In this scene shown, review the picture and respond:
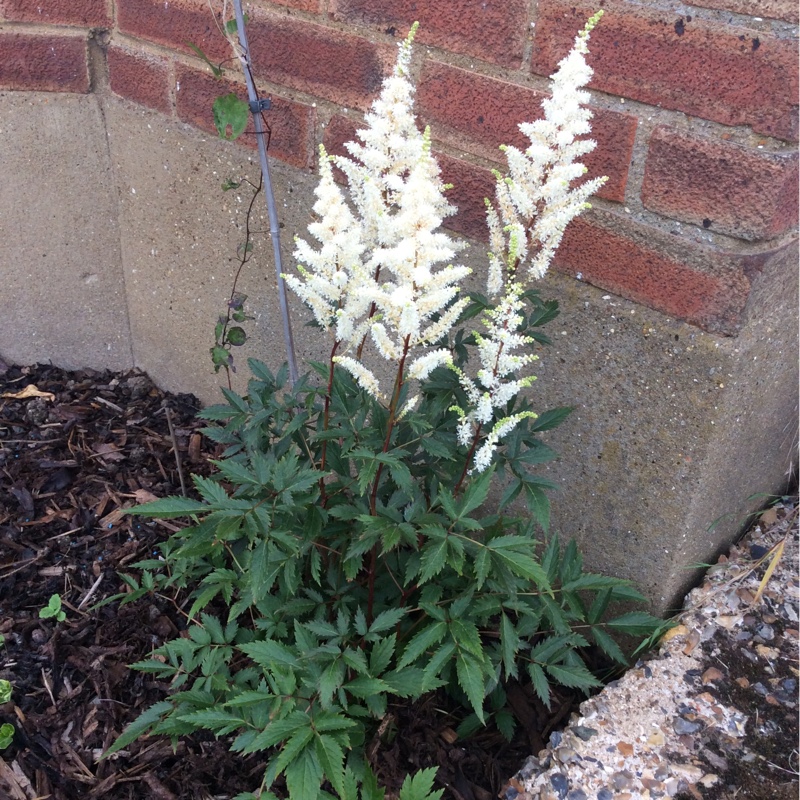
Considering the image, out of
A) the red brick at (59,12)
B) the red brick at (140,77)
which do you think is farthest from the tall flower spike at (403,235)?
the red brick at (59,12)

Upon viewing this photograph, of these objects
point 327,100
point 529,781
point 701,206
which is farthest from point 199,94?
point 529,781

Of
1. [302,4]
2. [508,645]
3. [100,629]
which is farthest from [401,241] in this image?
[100,629]

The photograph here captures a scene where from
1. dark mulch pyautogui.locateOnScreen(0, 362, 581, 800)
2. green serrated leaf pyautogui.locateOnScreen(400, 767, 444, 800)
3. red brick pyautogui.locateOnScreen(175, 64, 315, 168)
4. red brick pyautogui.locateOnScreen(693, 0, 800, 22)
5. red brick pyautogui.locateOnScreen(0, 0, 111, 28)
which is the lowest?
dark mulch pyautogui.locateOnScreen(0, 362, 581, 800)

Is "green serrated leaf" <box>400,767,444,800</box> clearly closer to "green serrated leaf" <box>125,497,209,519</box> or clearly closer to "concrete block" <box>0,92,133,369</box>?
"green serrated leaf" <box>125,497,209,519</box>

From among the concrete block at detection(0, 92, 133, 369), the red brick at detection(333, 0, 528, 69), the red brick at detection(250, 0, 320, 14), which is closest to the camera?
the red brick at detection(333, 0, 528, 69)

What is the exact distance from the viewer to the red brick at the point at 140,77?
6.91 feet

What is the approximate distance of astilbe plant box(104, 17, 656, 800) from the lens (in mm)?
1184

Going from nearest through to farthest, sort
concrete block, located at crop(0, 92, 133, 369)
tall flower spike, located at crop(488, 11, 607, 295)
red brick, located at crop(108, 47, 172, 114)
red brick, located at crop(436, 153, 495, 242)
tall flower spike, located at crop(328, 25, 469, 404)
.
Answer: tall flower spike, located at crop(328, 25, 469, 404) < tall flower spike, located at crop(488, 11, 607, 295) < red brick, located at crop(436, 153, 495, 242) < red brick, located at crop(108, 47, 172, 114) < concrete block, located at crop(0, 92, 133, 369)

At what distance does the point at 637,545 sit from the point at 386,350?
2.63 ft

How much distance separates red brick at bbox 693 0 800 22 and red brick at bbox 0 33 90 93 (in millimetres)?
1694

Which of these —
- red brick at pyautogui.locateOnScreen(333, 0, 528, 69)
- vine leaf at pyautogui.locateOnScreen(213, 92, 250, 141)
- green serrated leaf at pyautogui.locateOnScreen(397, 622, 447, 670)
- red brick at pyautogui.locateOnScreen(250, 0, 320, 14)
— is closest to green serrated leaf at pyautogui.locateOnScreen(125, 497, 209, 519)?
green serrated leaf at pyautogui.locateOnScreen(397, 622, 447, 670)

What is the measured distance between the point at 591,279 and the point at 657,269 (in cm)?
14

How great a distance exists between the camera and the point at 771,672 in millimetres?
1524

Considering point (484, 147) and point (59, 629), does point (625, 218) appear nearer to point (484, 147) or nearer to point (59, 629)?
point (484, 147)
